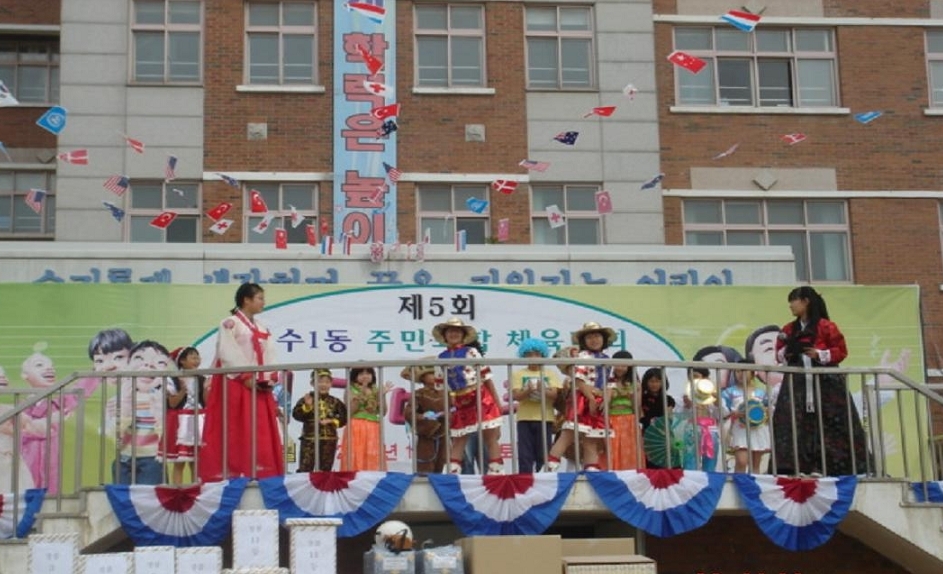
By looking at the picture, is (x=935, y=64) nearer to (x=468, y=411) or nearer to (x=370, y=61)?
(x=370, y=61)

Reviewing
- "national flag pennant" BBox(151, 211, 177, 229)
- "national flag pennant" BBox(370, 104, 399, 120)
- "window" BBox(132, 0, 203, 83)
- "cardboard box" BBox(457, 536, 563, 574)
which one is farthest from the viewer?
"window" BBox(132, 0, 203, 83)

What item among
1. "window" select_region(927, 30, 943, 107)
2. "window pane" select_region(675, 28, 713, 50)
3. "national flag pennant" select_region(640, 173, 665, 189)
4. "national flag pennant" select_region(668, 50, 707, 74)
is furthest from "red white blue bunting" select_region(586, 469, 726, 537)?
"window" select_region(927, 30, 943, 107)

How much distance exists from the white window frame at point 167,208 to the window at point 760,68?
6.94m

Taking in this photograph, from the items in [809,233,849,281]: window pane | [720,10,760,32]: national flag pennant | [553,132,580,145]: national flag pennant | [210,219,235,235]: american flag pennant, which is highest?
[720,10,760,32]: national flag pennant

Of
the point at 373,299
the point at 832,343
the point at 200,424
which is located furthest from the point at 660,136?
the point at 200,424

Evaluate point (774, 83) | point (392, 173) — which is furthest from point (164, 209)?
point (774, 83)

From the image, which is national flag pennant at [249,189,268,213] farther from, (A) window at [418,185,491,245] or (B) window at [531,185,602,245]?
(B) window at [531,185,602,245]

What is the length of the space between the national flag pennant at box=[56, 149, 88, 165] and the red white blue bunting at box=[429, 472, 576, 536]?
10.6 m

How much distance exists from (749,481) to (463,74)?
11.1 metres

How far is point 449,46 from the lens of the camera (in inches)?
883

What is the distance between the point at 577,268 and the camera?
17391mm

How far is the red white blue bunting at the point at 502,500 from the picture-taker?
12000mm

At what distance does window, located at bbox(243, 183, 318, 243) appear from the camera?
2139cm

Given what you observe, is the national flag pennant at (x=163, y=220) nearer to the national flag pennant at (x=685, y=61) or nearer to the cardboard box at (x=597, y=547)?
the national flag pennant at (x=685, y=61)
